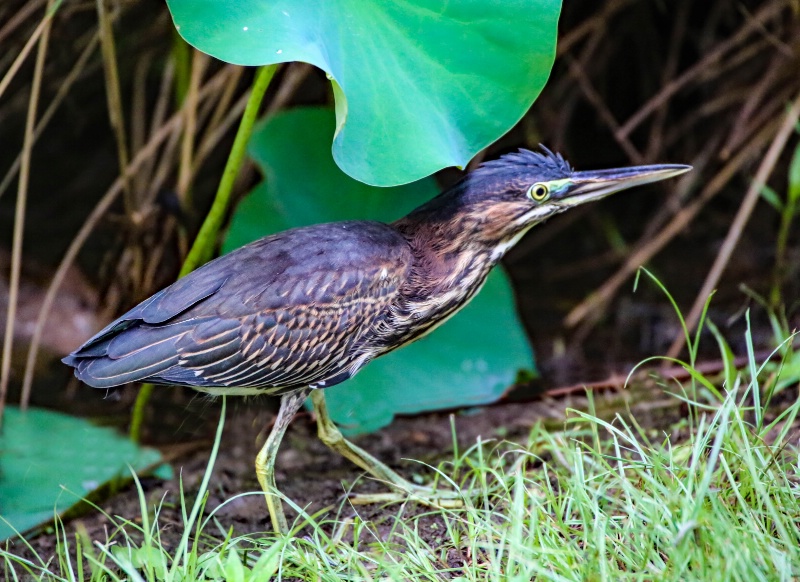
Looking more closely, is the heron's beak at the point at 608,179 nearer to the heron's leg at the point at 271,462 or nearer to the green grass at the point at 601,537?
the green grass at the point at 601,537

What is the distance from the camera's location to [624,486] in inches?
94.0

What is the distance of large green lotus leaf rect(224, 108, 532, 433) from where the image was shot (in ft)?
11.9

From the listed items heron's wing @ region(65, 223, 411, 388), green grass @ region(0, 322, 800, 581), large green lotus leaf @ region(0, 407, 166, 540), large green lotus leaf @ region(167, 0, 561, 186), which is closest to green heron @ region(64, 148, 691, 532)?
heron's wing @ region(65, 223, 411, 388)

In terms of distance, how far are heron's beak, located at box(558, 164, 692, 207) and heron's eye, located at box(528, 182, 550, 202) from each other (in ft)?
0.18

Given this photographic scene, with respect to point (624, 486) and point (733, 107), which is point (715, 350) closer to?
point (733, 107)

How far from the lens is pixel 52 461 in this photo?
11.6 ft

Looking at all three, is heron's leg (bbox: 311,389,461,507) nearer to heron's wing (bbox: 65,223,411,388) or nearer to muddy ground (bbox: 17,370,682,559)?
muddy ground (bbox: 17,370,682,559)

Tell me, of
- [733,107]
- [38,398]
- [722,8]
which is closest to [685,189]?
[733,107]

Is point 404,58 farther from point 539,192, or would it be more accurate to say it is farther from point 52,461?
point 52,461

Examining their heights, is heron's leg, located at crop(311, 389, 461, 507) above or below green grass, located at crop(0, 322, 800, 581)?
below

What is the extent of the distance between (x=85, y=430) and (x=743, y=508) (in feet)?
8.02

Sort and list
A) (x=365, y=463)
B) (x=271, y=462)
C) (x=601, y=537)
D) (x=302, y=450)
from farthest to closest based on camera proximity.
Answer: (x=302, y=450) → (x=365, y=463) → (x=271, y=462) → (x=601, y=537)

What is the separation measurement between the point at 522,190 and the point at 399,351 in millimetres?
1011

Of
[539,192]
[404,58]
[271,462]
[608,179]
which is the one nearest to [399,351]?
[271,462]
